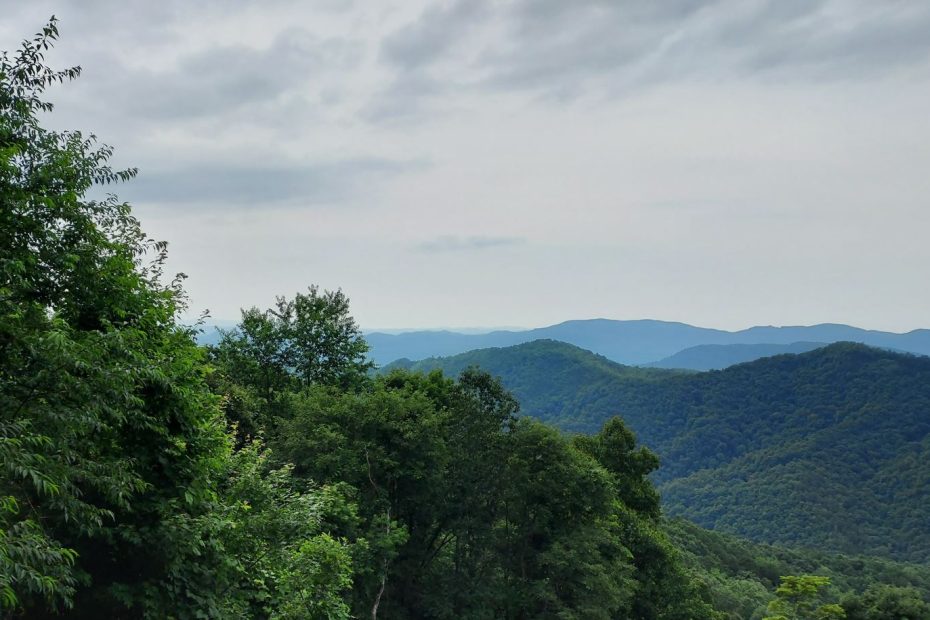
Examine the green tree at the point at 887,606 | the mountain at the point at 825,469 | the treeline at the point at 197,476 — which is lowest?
the mountain at the point at 825,469

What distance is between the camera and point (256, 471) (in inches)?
512

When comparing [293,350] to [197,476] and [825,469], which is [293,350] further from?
[825,469]

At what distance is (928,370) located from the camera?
194375 millimetres

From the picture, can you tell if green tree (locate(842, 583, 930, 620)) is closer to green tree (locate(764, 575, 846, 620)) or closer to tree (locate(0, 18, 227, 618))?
green tree (locate(764, 575, 846, 620))

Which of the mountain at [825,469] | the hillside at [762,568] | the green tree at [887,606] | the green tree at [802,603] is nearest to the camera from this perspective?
the green tree at [802,603]

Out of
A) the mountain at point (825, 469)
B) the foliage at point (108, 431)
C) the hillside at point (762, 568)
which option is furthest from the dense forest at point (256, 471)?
the mountain at point (825, 469)

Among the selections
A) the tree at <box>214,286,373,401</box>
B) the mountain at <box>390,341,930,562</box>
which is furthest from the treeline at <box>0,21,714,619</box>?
the mountain at <box>390,341,930,562</box>

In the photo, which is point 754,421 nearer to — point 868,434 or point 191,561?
point 868,434

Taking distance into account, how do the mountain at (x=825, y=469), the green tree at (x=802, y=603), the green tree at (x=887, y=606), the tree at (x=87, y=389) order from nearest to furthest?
the tree at (x=87, y=389) → the green tree at (x=802, y=603) → the green tree at (x=887, y=606) → the mountain at (x=825, y=469)

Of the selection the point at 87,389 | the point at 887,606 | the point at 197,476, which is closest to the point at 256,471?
the point at 197,476

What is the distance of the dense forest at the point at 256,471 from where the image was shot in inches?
281

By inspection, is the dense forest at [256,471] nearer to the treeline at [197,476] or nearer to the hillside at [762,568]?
the treeline at [197,476]

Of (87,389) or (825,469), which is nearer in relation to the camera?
(87,389)

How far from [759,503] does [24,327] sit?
163m
